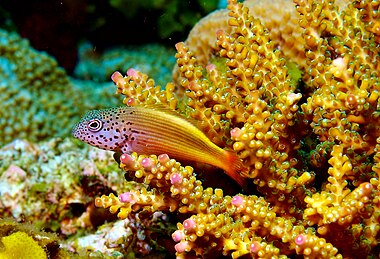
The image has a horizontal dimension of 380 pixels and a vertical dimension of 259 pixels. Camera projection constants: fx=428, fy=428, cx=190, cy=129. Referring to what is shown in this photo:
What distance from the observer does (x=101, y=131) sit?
2992 mm

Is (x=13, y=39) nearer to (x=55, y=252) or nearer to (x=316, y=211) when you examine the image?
(x=55, y=252)

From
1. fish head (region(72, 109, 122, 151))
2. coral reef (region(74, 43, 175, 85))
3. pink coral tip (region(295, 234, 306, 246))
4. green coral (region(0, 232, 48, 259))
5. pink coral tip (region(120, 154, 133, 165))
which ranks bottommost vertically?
green coral (region(0, 232, 48, 259))

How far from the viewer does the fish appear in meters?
2.74

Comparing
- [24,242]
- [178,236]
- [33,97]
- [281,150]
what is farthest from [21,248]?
[33,97]

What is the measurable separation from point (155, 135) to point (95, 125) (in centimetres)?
46

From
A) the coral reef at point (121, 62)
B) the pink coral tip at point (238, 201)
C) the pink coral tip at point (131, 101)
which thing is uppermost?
the coral reef at point (121, 62)

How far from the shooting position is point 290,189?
2553 millimetres

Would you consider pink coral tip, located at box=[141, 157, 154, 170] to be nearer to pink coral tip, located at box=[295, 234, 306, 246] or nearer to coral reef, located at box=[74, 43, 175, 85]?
pink coral tip, located at box=[295, 234, 306, 246]

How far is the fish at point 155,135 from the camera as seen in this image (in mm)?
2742

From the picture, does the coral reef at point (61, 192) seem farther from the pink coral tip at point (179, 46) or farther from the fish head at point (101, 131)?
the pink coral tip at point (179, 46)

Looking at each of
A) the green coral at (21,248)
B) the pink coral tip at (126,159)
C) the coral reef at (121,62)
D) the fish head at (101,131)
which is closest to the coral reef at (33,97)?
the coral reef at (121,62)

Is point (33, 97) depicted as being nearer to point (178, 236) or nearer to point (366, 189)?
point (178, 236)

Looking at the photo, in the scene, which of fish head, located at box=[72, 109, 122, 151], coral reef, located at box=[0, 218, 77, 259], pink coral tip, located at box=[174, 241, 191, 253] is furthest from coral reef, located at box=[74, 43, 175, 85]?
pink coral tip, located at box=[174, 241, 191, 253]

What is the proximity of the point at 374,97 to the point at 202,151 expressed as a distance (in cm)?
108
